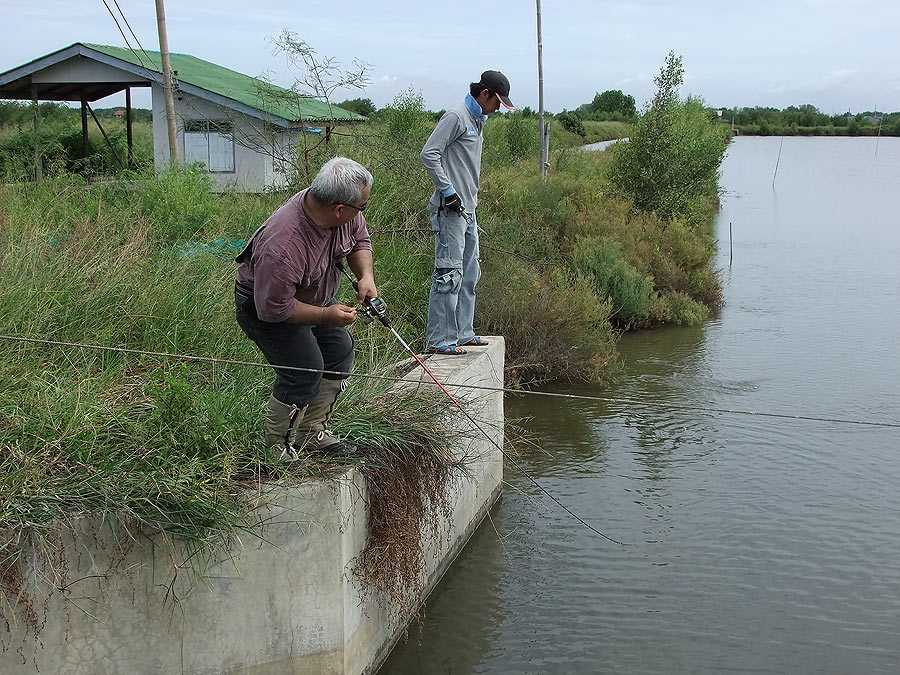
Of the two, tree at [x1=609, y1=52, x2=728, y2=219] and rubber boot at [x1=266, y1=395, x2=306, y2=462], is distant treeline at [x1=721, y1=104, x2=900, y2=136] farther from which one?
rubber boot at [x1=266, y1=395, x2=306, y2=462]

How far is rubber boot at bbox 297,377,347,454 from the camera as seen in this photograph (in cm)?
441

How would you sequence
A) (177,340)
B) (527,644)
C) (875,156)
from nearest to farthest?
(527,644) → (177,340) → (875,156)

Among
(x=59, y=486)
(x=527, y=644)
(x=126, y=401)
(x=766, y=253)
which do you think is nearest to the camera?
(x=59, y=486)

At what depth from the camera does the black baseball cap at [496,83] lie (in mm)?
6414

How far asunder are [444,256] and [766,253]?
18065 mm

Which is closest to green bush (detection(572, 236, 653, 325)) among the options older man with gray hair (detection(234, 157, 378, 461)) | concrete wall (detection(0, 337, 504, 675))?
older man with gray hair (detection(234, 157, 378, 461))

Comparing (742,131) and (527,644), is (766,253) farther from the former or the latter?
(742,131)

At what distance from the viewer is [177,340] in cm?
573

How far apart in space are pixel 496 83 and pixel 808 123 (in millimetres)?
125541

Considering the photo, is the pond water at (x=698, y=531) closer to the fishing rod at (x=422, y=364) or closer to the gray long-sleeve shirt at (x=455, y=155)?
the fishing rod at (x=422, y=364)

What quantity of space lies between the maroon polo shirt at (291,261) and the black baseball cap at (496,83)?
2428 mm

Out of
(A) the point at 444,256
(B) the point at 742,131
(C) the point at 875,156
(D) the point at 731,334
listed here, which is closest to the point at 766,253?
(D) the point at 731,334

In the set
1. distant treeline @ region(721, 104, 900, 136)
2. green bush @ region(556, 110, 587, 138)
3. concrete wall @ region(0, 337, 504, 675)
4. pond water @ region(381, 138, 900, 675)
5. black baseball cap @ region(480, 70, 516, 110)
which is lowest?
pond water @ region(381, 138, 900, 675)

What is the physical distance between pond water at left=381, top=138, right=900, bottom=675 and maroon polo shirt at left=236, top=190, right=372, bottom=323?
6.33 feet
